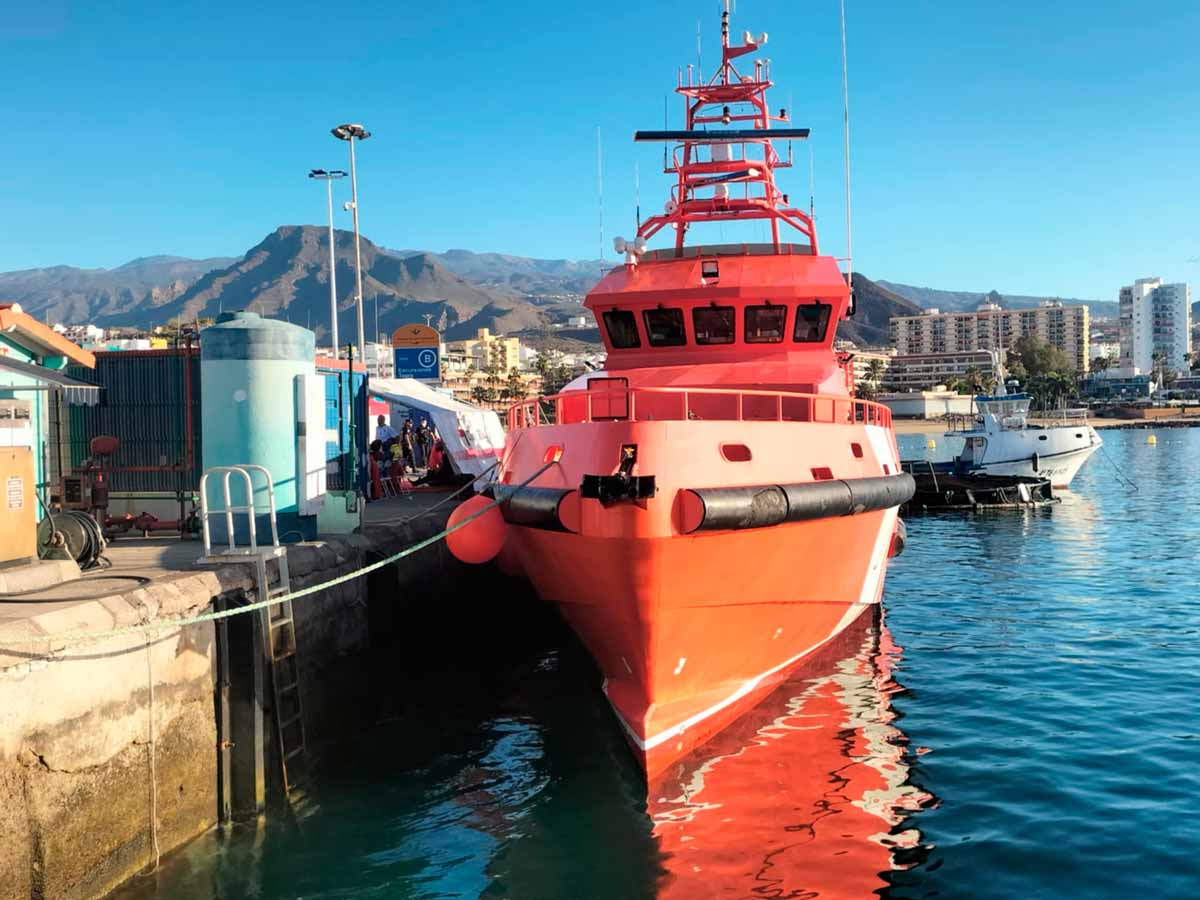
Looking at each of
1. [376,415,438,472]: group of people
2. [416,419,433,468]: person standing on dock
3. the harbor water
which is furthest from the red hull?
[416,419,433,468]: person standing on dock

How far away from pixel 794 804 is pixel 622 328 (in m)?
6.45

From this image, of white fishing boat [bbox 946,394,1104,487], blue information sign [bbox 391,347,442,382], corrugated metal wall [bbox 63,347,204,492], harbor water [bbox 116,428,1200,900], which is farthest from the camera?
white fishing boat [bbox 946,394,1104,487]

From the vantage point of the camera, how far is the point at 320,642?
33.6 ft

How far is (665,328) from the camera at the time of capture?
12.7 meters

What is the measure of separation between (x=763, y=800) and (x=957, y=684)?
14.4 feet

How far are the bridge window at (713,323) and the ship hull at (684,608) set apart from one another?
10.4 ft

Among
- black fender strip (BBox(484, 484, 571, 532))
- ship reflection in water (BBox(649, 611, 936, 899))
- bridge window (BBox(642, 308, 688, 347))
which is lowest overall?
ship reflection in water (BBox(649, 611, 936, 899))

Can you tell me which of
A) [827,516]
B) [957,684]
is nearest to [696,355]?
[827,516]

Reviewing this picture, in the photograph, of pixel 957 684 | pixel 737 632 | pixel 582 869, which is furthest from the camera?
pixel 957 684

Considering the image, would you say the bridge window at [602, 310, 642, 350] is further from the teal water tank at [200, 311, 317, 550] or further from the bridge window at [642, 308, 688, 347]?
the teal water tank at [200, 311, 317, 550]

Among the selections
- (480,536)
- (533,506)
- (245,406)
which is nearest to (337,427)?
(245,406)

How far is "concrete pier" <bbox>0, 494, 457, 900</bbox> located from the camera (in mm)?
6176

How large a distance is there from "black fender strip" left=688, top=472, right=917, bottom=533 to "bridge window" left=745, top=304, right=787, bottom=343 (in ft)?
8.88

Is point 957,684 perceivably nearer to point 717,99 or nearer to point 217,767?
point 217,767
